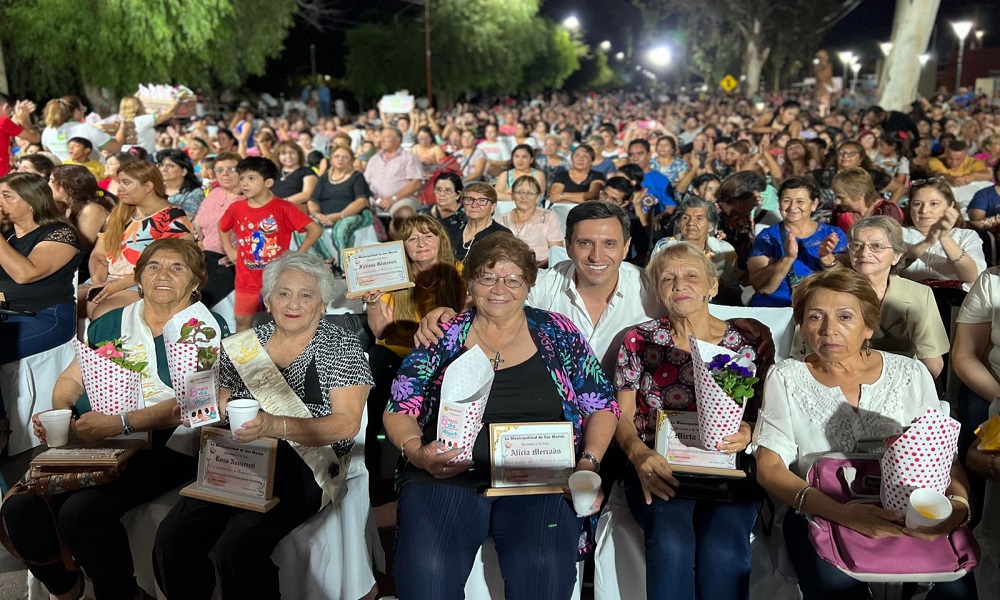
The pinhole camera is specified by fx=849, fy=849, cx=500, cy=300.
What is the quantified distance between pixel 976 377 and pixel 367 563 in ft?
8.21

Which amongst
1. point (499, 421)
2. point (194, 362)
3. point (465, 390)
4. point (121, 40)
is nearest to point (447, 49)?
point (121, 40)

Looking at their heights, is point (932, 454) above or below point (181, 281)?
below

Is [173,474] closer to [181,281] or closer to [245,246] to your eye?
[181,281]

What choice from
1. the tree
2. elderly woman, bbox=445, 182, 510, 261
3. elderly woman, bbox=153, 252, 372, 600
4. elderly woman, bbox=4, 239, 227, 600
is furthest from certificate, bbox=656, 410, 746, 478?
the tree

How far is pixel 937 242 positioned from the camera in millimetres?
4863

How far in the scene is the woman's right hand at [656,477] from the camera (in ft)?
9.54

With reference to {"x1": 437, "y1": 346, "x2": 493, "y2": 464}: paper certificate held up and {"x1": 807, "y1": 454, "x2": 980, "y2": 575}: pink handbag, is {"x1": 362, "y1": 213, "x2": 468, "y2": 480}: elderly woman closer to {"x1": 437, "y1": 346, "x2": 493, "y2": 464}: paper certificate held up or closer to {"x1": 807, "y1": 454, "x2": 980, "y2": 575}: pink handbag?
{"x1": 437, "y1": 346, "x2": 493, "y2": 464}: paper certificate held up

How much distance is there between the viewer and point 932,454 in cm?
235

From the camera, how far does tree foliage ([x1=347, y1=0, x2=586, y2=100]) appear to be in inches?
1688

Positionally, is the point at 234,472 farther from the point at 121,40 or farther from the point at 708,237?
the point at 121,40

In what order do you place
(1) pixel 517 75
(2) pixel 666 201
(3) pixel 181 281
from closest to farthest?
(3) pixel 181 281, (2) pixel 666 201, (1) pixel 517 75

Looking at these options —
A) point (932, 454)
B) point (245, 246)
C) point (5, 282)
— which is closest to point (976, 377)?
point (932, 454)

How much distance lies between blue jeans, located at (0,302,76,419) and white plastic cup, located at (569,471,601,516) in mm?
3203

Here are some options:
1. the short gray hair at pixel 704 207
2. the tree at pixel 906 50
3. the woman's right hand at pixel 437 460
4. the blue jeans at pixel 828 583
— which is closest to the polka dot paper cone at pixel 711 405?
the blue jeans at pixel 828 583
